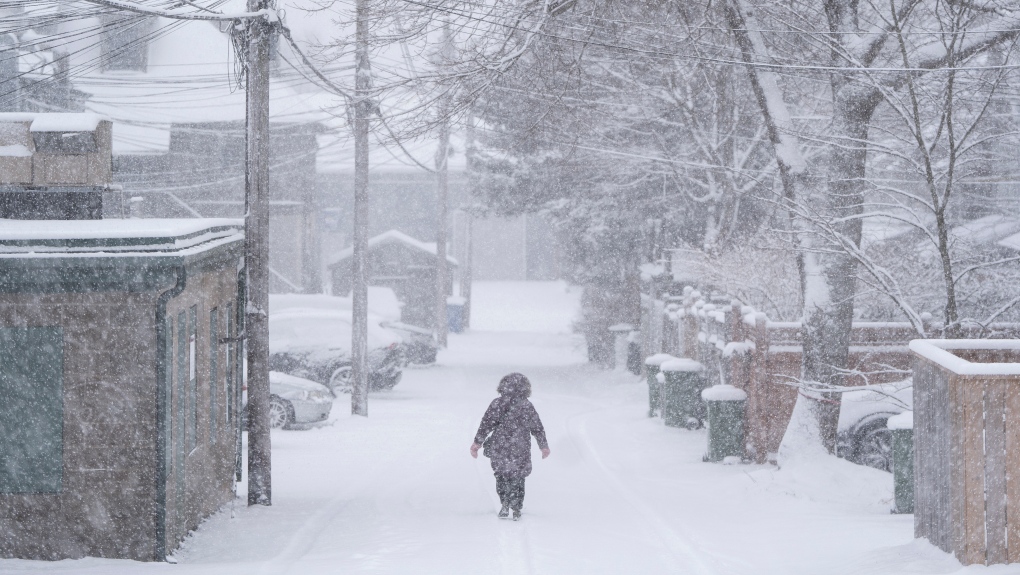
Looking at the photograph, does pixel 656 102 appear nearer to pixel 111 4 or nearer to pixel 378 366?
pixel 378 366

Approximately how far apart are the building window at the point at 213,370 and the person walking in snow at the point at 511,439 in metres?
2.65

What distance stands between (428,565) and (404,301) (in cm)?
3811

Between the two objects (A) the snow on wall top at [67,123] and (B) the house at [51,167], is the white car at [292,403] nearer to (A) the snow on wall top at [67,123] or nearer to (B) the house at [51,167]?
(B) the house at [51,167]

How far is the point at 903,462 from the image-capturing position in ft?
31.4

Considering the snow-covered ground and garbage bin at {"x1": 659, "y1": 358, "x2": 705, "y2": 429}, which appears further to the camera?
garbage bin at {"x1": 659, "y1": 358, "x2": 705, "y2": 429}

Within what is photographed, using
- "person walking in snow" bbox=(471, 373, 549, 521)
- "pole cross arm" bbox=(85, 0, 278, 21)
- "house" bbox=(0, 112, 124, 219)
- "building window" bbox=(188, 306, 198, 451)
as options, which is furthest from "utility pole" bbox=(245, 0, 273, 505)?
"person walking in snow" bbox=(471, 373, 549, 521)

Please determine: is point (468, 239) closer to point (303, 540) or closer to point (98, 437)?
point (303, 540)

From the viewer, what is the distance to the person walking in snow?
969 cm

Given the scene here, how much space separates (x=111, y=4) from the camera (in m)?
9.18

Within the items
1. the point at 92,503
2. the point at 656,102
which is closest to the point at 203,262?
the point at 92,503

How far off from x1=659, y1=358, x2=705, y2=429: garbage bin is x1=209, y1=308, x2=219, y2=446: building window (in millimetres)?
8796

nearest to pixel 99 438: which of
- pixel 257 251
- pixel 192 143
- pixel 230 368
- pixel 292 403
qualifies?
pixel 257 251

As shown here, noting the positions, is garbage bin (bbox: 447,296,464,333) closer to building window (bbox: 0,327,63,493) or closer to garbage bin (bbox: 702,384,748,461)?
garbage bin (bbox: 702,384,748,461)

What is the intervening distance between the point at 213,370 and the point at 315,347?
45.7 feet
